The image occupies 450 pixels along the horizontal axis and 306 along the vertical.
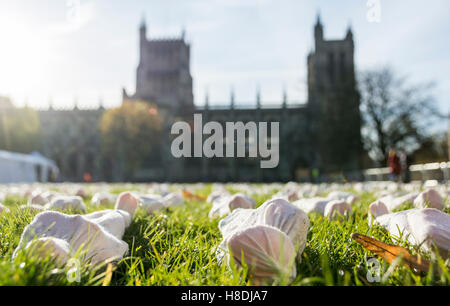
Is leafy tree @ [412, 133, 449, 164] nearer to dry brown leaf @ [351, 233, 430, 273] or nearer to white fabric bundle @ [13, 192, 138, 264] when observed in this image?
dry brown leaf @ [351, 233, 430, 273]

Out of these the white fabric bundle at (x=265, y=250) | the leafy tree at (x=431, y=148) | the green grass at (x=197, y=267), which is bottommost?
the green grass at (x=197, y=267)

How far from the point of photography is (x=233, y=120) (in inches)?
1982

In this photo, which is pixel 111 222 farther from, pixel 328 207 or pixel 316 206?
pixel 316 206

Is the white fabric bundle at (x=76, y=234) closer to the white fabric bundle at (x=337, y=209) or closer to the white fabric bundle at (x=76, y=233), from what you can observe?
the white fabric bundle at (x=76, y=233)

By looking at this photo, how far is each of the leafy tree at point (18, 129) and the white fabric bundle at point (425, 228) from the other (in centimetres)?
4793

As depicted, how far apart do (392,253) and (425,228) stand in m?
0.13

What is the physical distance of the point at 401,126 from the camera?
97.5 feet

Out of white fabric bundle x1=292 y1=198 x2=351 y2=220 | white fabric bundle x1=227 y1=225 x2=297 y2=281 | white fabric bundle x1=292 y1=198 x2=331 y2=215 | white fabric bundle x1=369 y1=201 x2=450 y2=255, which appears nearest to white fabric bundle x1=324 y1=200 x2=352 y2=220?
white fabric bundle x1=292 y1=198 x2=351 y2=220

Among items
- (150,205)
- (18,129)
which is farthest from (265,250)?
(18,129)

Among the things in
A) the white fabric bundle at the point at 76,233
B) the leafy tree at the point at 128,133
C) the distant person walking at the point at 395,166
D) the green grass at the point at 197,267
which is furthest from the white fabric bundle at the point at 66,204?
the leafy tree at the point at 128,133

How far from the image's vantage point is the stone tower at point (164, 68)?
61.3 m
